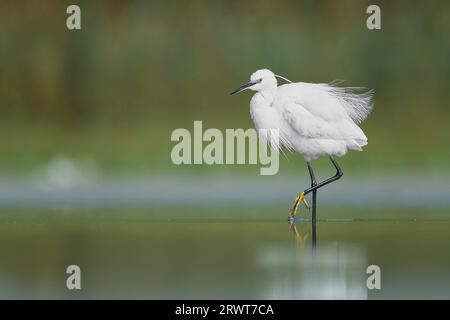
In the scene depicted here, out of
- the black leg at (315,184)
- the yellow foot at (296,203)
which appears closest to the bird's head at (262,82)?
the black leg at (315,184)

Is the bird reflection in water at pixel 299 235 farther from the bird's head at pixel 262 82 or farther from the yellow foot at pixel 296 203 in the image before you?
the bird's head at pixel 262 82

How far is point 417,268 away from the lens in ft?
19.7

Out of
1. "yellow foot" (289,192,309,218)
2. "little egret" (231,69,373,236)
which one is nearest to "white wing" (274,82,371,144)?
"little egret" (231,69,373,236)

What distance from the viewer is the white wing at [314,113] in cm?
Answer: 815

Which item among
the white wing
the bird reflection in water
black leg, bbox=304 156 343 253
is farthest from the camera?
black leg, bbox=304 156 343 253

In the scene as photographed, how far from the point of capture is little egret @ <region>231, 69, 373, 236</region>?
817 cm

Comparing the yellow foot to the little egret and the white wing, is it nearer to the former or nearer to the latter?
the little egret

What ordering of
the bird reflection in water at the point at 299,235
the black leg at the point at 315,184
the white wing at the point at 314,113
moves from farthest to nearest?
the black leg at the point at 315,184 < the white wing at the point at 314,113 < the bird reflection in water at the point at 299,235

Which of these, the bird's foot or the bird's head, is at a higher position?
the bird's head

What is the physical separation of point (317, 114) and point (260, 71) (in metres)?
0.61

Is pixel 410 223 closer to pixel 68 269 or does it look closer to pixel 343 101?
pixel 343 101

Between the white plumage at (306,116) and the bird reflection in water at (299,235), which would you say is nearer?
the bird reflection in water at (299,235)

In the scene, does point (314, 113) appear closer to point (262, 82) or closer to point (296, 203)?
point (262, 82)

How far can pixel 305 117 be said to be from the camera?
814 cm
